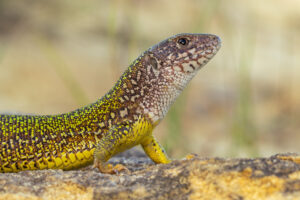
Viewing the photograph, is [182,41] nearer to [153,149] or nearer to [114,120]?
[114,120]

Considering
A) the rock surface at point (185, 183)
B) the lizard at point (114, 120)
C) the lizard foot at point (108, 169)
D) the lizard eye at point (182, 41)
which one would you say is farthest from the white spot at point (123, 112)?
the rock surface at point (185, 183)

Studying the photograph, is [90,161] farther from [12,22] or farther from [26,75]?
[12,22]

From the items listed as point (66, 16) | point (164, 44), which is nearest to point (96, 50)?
point (66, 16)

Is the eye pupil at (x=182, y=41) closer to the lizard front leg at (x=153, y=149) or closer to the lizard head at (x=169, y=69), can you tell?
the lizard head at (x=169, y=69)

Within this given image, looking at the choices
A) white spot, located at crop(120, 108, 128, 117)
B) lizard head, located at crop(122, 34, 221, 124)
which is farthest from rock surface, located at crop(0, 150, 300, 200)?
lizard head, located at crop(122, 34, 221, 124)

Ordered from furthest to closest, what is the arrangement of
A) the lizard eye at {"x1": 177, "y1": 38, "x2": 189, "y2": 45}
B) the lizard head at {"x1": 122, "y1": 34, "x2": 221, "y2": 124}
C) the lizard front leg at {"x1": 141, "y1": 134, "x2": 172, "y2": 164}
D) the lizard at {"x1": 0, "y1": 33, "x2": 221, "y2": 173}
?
the lizard front leg at {"x1": 141, "y1": 134, "x2": 172, "y2": 164} < the lizard eye at {"x1": 177, "y1": 38, "x2": 189, "y2": 45} < the lizard head at {"x1": 122, "y1": 34, "x2": 221, "y2": 124} < the lizard at {"x1": 0, "y1": 33, "x2": 221, "y2": 173}

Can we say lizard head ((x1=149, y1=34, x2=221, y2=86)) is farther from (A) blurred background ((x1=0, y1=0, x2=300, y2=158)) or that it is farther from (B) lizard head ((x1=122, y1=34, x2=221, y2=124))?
(A) blurred background ((x1=0, y1=0, x2=300, y2=158))
